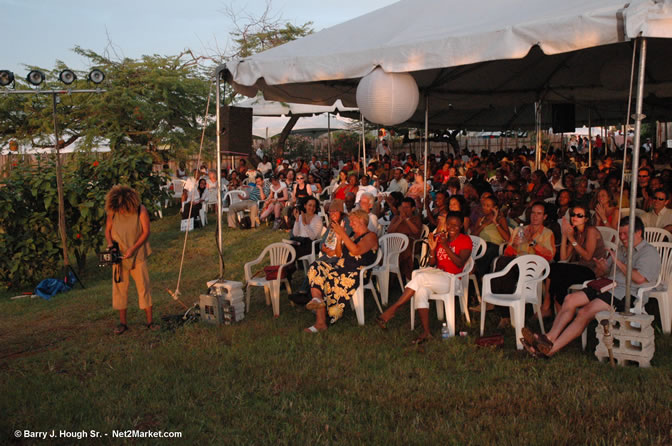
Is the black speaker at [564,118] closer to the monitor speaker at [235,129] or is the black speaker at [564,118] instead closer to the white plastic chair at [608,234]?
the white plastic chair at [608,234]

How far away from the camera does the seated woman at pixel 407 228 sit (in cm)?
670

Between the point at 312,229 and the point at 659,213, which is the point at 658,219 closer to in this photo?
the point at 659,213

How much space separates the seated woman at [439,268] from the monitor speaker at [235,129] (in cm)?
219

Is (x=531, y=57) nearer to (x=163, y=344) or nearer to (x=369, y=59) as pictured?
(x=369, y=59)

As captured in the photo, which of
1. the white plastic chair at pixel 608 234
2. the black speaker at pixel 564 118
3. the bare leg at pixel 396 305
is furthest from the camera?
the black speaker at pixel 564 118

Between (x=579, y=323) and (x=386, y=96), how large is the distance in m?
2.44

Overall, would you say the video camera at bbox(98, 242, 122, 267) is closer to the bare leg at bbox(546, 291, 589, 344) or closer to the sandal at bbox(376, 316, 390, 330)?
the sandal at bbox(376, 316, 390, 330)

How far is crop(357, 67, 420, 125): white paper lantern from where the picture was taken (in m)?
5.10

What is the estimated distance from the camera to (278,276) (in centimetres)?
613

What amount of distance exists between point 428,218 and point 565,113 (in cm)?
526

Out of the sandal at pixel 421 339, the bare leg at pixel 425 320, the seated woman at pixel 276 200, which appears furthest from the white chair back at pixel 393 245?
the seated woman at pixel 276 200

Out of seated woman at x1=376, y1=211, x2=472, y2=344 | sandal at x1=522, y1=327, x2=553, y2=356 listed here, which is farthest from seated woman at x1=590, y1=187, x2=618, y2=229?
sandal at x1=522, y1=327, x2=553, y2=356

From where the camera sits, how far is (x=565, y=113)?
1122cm

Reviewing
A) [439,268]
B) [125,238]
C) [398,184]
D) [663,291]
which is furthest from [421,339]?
[398,184]
